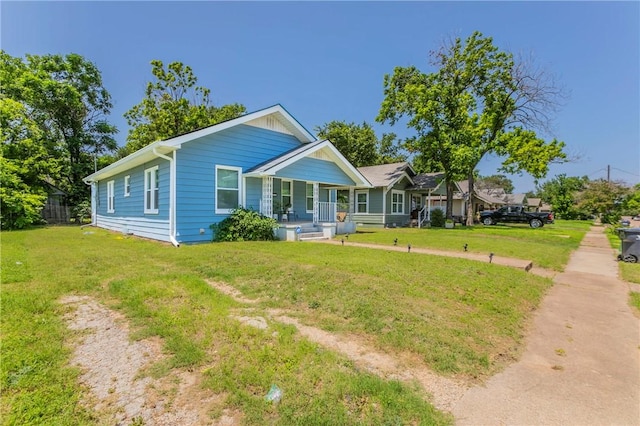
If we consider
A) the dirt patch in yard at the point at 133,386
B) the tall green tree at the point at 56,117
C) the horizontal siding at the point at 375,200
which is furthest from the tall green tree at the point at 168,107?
the dirt patch in yard at the point at 133,386

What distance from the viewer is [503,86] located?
22891 mm

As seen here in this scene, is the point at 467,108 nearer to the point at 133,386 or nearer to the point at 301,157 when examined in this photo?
the point at 301,157

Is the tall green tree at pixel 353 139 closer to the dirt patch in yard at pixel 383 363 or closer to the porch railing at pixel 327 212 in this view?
the porch railing at pixel 327 212

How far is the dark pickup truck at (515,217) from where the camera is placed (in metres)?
25.6

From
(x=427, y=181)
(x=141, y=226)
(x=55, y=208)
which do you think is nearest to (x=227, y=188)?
(x=141, y=226)

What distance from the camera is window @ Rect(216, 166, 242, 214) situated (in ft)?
38.4

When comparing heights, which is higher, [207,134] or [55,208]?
[207,134]

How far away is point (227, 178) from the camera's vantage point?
12.0 meters

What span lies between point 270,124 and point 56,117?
22478 mm

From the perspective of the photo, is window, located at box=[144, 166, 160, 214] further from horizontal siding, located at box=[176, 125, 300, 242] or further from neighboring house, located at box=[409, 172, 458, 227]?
neighboring house, located at box=[409, 172, 458, 227]

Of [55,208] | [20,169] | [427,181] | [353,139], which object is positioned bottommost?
[55,208]

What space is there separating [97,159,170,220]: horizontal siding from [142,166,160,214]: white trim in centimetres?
17

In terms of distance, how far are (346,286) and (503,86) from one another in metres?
24.6

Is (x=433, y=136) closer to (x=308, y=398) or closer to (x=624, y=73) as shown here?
(x=624, y=73)
